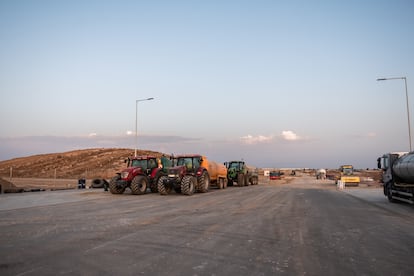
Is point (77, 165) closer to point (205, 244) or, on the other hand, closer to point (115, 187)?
point (115, 187)

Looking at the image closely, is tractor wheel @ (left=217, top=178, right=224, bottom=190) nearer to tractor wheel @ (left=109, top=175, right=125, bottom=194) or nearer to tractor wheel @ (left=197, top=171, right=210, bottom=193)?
tractor wheel @ (left=197, top=171, right=210, bottom=193)

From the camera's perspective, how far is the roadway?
19.6 ft

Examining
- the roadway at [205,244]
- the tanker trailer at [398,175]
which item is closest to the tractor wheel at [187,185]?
the roadway at [205,244]

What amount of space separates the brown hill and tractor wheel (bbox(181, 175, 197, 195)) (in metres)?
33.4

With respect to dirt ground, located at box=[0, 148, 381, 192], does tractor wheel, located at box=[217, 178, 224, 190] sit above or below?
below

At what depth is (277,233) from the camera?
9.07 metres

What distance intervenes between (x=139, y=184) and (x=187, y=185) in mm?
3037

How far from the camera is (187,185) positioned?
69.8ft

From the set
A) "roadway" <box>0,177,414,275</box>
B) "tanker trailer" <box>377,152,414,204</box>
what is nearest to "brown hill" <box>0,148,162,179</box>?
"tanker trailer" <box>377,152,414,204</box>

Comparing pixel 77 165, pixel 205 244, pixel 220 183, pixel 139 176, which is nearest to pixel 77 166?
pixel 77 165

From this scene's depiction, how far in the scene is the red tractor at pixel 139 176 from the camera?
21.8 metres

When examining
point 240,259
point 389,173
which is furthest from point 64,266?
point 389,173

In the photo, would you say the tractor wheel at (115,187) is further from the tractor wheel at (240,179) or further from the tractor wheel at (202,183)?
the tractor wheel at (240,179)

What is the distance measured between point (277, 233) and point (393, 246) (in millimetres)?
2659
